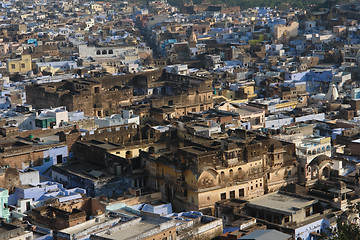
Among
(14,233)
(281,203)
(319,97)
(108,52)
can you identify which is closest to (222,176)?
(281,203)

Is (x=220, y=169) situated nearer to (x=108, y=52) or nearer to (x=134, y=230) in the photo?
(x=134, y=230)

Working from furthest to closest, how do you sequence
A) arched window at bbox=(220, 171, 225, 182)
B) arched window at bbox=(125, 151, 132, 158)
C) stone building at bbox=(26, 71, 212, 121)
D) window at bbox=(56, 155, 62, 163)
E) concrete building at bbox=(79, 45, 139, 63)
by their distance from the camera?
concrete building at bbox=(79, 45, 139, 63) < stone building at bbox=(26, 71, 212, 121) < window at bbox=(56, 155, 62, 163) < arched window at bbox=(125, 151, 132, 158) < arched window at bbox=(220, 171, 225, 182)

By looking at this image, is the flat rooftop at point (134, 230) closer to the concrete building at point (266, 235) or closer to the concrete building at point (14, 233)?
the concrete building at point (14, 233)

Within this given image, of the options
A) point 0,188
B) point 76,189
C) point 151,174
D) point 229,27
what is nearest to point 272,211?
point 151,174

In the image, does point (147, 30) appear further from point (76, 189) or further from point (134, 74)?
point (76, 189)

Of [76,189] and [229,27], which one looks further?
[229,27]

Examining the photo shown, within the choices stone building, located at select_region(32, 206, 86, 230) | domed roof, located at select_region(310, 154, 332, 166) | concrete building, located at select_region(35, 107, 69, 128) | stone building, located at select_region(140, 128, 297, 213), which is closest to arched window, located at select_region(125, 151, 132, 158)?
stone building, located at select_region(140, 128, 297, 213)

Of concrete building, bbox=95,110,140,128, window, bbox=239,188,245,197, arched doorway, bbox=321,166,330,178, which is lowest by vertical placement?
window, bbox=239,188,245,197

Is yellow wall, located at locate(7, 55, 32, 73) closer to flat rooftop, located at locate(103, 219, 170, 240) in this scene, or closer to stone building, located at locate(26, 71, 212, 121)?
stone building, located at locate(26, 71, 212, 121)
